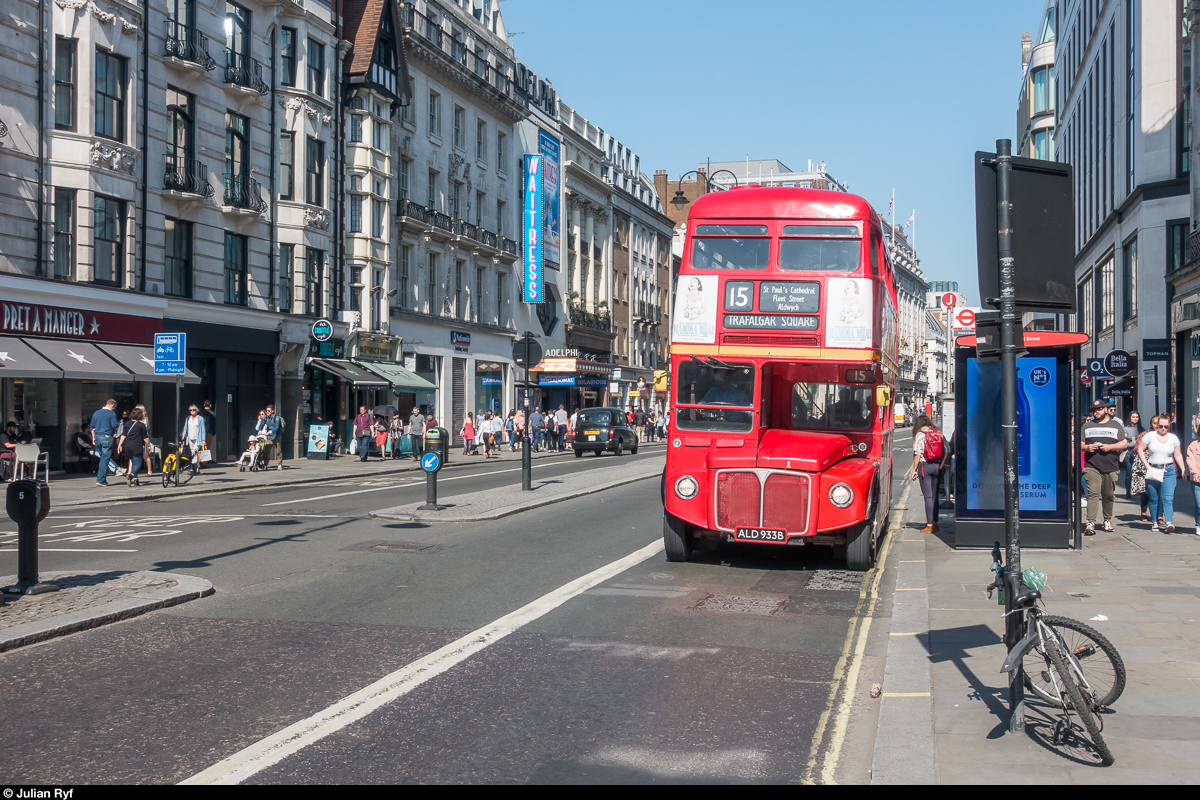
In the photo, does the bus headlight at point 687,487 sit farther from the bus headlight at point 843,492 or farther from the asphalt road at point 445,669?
the bus headlight at point 843,492

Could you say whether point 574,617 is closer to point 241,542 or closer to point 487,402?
point 241,542

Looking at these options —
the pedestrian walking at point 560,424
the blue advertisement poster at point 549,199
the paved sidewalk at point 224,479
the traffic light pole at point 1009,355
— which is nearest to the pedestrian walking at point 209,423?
the paved sidewalk at point 224,479

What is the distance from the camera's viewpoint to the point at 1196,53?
27.7 m

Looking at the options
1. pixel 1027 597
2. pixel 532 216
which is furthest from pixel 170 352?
pixel 532 216

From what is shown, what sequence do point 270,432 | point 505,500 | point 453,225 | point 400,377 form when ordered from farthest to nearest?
point 453,225, point 400,377, point 270,432, point 505,500

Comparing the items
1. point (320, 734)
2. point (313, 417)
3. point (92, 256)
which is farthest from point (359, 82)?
point (320, 734)

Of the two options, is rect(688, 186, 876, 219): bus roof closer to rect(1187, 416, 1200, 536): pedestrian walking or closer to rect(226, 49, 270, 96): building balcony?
rect(1187, 416, 1200, 536): pedestrian walking

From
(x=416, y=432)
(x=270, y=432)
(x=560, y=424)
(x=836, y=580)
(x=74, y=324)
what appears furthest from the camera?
(x=560, y=424)

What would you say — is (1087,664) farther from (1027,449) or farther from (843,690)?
(1027,449)

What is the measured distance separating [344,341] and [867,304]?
1092 inches

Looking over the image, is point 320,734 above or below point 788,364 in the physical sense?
below

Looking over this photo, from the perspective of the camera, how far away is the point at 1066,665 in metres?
5.38

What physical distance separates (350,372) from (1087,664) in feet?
107

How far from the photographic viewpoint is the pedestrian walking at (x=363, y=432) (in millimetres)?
34469
